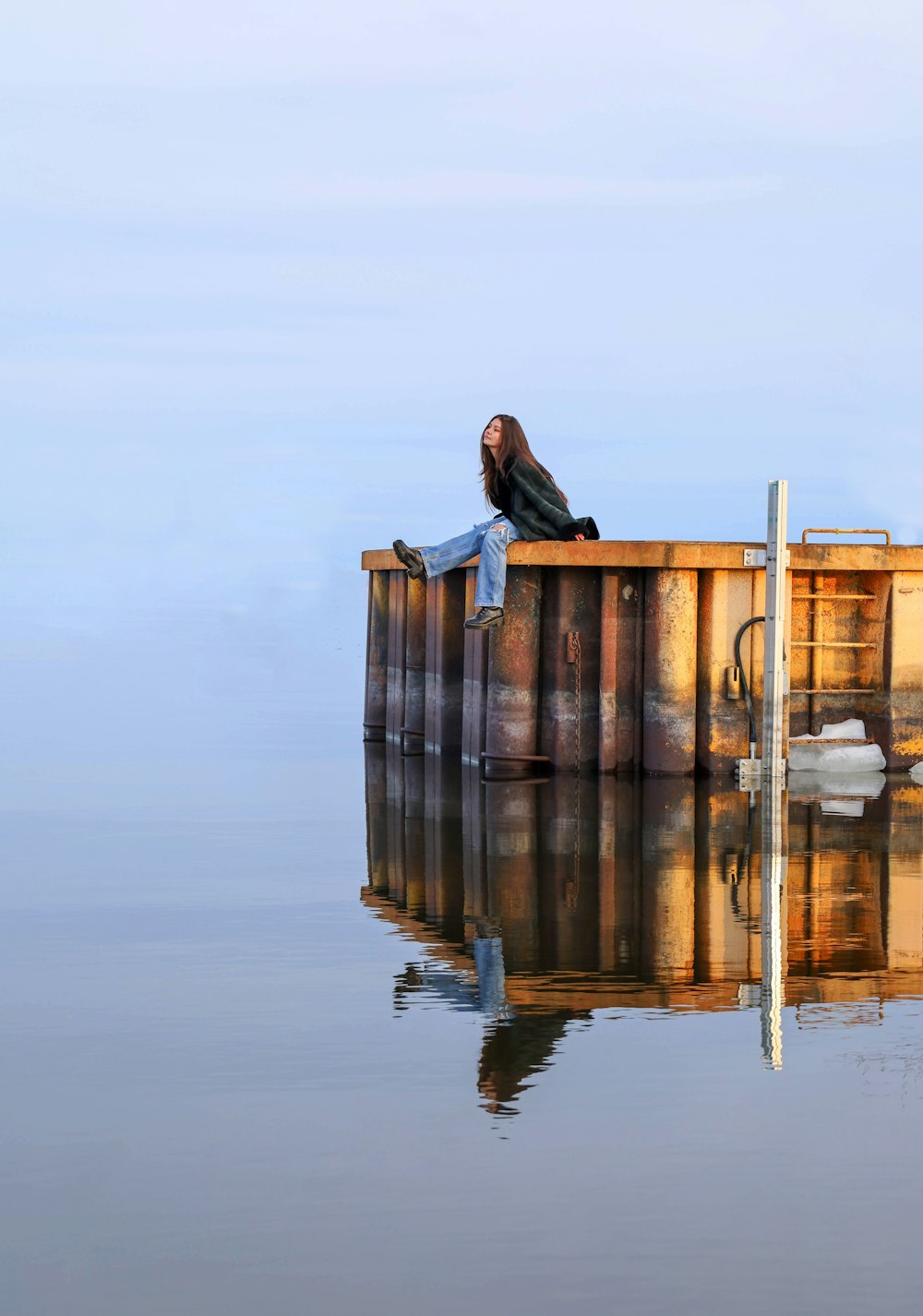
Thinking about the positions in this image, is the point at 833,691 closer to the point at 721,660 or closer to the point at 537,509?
the point at 721,660

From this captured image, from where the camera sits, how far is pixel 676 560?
1509 centimetres

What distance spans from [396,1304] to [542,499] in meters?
12.0

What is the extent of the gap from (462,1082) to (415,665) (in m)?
14.4

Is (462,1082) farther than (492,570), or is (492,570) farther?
(492,570)

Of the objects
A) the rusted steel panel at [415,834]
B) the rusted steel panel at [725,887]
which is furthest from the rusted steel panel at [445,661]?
the rusted steel panel at [725,887]

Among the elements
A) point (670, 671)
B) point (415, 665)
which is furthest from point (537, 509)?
point (415, 665)

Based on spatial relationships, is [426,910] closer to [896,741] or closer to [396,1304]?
[396,1304]

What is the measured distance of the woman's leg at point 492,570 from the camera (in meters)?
15.0

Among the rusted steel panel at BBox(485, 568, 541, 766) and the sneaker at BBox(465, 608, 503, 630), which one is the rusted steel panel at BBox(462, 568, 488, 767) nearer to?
the rusted steel panel at BBox(485, 568, 541, 766)

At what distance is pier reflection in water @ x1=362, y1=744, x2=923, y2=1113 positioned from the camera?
638cm

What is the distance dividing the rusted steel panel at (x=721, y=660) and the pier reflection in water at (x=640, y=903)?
522 millimetres

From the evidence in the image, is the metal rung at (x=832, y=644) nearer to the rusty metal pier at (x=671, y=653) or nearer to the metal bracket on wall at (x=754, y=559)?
the rusty metal pier at (x=671, y=653)

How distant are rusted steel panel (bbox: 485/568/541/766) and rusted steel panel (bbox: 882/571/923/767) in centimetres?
305

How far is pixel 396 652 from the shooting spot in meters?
20.1
